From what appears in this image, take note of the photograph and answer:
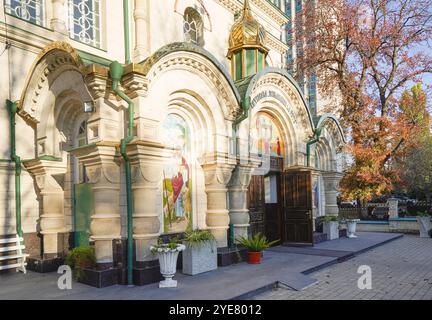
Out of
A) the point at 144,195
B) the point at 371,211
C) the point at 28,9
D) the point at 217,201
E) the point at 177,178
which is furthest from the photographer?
the point at 371,211

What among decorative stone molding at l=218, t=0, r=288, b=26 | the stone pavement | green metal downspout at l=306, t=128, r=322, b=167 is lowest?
the stone pavement

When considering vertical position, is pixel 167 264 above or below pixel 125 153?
below

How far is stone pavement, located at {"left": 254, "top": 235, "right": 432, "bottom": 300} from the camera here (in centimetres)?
646

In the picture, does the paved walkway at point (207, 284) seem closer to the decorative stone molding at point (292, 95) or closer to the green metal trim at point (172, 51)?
the green metal trim at point (172, 51)

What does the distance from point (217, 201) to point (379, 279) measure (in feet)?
12.3

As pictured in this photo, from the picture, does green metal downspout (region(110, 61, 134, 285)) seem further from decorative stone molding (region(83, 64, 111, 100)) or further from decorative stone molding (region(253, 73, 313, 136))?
decorative stone molding (region(253, 73, 313, 136))

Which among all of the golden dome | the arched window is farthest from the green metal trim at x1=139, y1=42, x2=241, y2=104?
the arched window

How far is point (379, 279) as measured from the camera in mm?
7547

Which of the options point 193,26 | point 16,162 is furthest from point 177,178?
point 193,26

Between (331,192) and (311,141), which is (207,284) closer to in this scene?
(311,141)

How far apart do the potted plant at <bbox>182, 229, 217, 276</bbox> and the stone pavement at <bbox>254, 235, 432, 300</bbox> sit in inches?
66.8

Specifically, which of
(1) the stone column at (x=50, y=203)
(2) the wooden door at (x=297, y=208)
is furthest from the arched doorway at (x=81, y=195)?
(2) the wooden door at (x=297, y=208)
